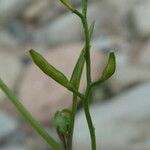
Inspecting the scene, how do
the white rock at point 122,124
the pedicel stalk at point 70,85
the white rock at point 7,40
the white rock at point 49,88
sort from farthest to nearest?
the white rock at point 7,40, the white rock at point 49,88, the white rock at point 122,124, the pedicel stalk at point 70,85

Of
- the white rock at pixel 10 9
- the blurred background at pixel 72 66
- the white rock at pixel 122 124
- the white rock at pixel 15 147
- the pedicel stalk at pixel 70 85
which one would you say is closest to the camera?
the pedicel stalk at pixel 70 85

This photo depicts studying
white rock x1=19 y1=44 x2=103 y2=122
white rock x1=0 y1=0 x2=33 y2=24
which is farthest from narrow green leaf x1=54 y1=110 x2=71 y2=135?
white rock x1=0 y1=0 x2=33 y2=24

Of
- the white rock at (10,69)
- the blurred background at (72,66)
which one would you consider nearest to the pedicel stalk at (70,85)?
the blurred background at (72,66)

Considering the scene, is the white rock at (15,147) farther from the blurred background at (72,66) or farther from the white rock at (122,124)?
the white rock at (122,124)

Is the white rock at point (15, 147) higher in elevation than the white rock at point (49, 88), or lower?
lower

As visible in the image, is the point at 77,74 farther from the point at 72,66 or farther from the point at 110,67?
the point at 72,66

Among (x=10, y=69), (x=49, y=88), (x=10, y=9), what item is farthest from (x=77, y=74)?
(x=10, y=9)

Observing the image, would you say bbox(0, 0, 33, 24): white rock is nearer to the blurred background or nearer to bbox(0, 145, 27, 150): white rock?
the blurred background

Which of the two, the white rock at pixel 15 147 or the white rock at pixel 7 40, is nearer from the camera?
the white rock at pixel 15 147
